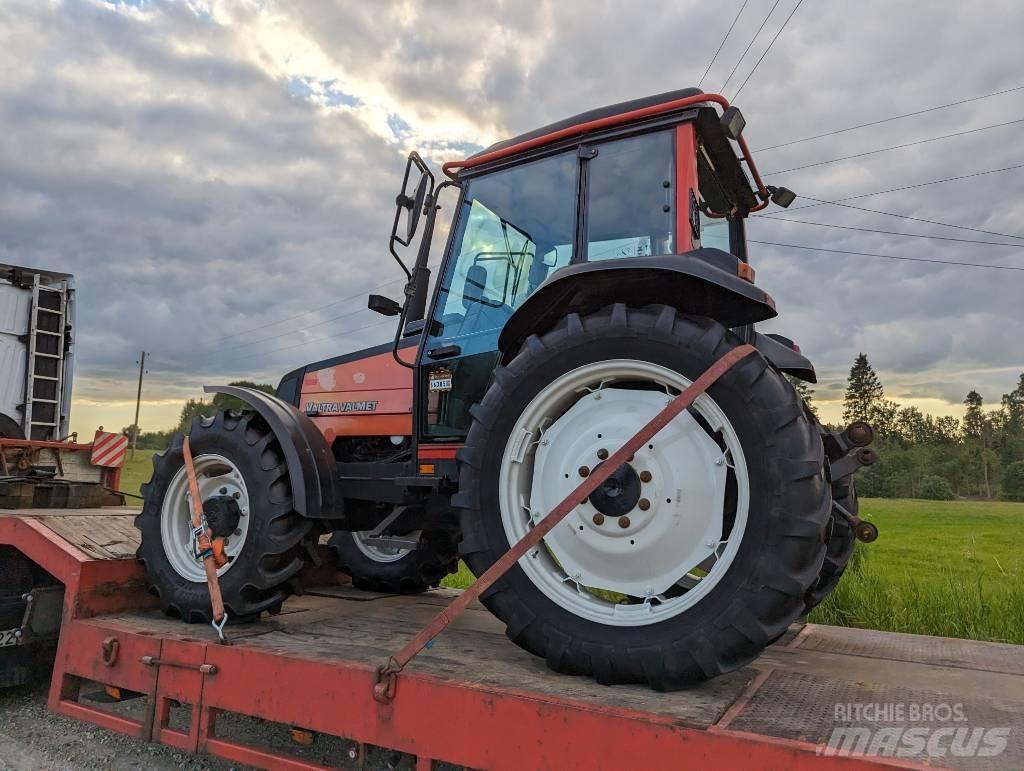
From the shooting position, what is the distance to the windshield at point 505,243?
10.6 ft

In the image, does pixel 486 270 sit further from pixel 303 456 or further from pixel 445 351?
pixel 303 456

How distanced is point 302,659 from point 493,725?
831 mm

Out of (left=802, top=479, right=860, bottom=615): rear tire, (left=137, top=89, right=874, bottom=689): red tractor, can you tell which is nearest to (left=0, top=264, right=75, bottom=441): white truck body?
(left=137, top=89, right=874, bottom=689): red tractor

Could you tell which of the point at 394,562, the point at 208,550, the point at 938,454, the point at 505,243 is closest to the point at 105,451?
the point at 394,562

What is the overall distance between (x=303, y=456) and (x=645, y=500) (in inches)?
68.2

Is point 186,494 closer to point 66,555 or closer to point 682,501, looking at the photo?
point 66,555

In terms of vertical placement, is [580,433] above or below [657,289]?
below

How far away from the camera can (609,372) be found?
8.36 ft

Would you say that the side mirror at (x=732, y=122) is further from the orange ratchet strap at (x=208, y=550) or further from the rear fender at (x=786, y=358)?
the orange ratchet strap at (x=208, y=550)

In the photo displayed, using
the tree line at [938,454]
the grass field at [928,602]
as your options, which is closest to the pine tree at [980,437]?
the tree line at [938,454]

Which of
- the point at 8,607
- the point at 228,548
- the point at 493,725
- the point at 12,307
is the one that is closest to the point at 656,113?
Result: the point at 493,725

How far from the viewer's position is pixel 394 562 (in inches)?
191

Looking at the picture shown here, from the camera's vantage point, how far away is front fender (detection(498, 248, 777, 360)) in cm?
250

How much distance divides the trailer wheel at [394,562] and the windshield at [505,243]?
6.31ft
